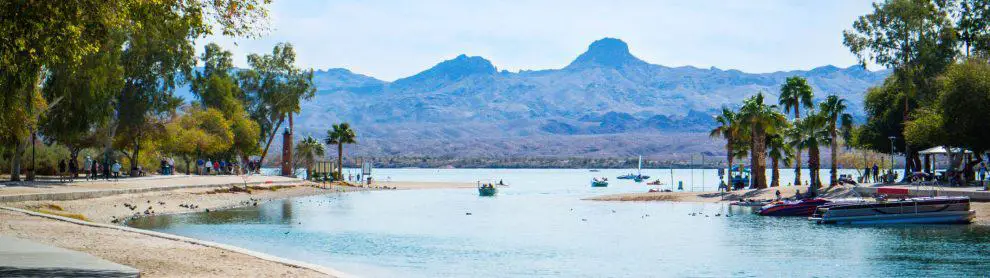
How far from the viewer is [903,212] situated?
49.7m

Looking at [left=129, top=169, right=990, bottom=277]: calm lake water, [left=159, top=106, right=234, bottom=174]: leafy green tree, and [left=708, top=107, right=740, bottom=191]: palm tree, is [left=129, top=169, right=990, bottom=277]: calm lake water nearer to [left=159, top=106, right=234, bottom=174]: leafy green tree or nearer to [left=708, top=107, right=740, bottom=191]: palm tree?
[left=159, top=106, right=234, bottom=174]: leafy green tree

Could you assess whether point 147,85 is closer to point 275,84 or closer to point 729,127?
point 275,84

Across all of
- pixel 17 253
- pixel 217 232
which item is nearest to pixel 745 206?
pixel 217 232

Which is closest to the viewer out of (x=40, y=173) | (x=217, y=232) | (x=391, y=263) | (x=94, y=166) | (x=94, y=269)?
(x=94, y=269)

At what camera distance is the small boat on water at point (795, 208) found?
193ft

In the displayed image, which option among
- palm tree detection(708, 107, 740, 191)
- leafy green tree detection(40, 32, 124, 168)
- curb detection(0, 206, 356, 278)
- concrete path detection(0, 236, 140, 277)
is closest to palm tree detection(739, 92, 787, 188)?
palm tree detection(708, 107, 740, 191)

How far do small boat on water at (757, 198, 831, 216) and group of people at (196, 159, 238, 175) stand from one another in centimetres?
5917

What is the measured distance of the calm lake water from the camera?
101ft

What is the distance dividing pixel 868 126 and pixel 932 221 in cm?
3508

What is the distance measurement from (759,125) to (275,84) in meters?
50.1

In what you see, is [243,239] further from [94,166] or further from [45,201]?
[94,166]

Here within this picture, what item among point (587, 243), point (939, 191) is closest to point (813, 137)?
point (939, 191)

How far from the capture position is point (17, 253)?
18234 mm

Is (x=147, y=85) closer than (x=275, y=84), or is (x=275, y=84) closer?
(x=147, y=85)
